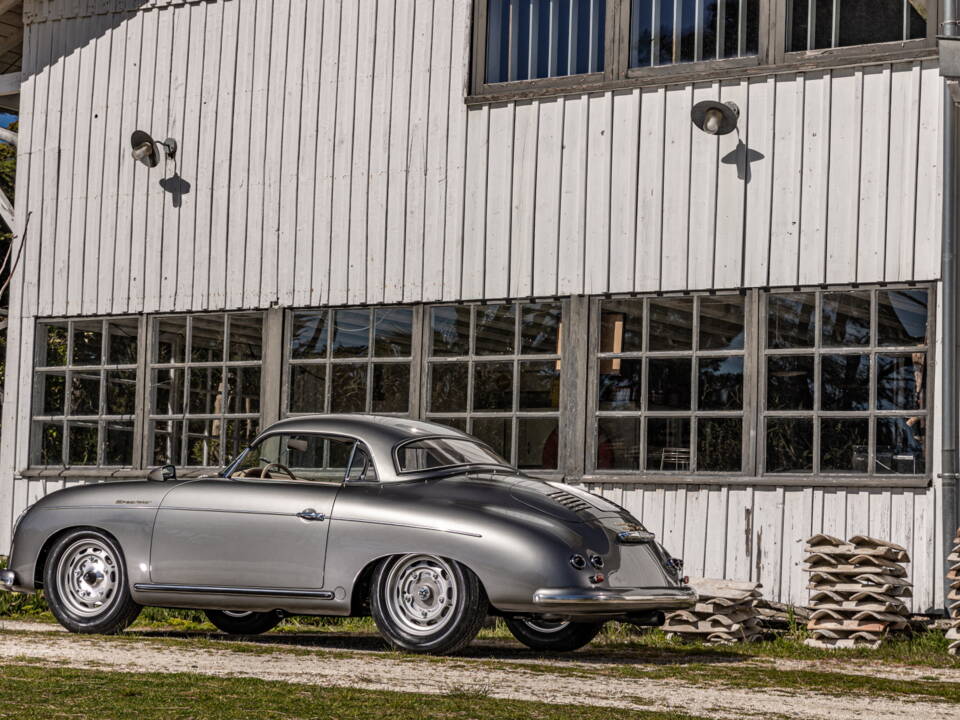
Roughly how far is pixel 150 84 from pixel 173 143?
70 centimetres

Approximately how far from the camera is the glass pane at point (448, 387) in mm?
13281

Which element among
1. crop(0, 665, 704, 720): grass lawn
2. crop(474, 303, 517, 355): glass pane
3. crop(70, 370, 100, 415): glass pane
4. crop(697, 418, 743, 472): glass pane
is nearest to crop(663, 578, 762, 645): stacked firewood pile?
crop(697, 418, 743, 472): glass pane

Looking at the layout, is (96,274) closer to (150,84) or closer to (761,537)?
(150,84)

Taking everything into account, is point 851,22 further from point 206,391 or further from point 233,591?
point 206,391

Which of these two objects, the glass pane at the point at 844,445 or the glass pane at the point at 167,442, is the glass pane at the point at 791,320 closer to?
the glass pane at the point at 844,445

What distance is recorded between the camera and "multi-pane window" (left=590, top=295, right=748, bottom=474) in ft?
39.7

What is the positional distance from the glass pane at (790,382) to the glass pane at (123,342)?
21.0 feet

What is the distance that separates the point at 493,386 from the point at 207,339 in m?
3.16

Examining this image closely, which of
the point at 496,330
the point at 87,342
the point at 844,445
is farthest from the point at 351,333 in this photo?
the point at 844,445

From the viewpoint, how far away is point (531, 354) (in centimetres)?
1300

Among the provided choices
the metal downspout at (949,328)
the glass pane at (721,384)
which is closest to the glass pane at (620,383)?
the glass pane at (721,384)

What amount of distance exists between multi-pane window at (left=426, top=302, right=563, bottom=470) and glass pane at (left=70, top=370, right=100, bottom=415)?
3.81 meters

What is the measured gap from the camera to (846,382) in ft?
38.1

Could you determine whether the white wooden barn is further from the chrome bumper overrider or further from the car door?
the car door
